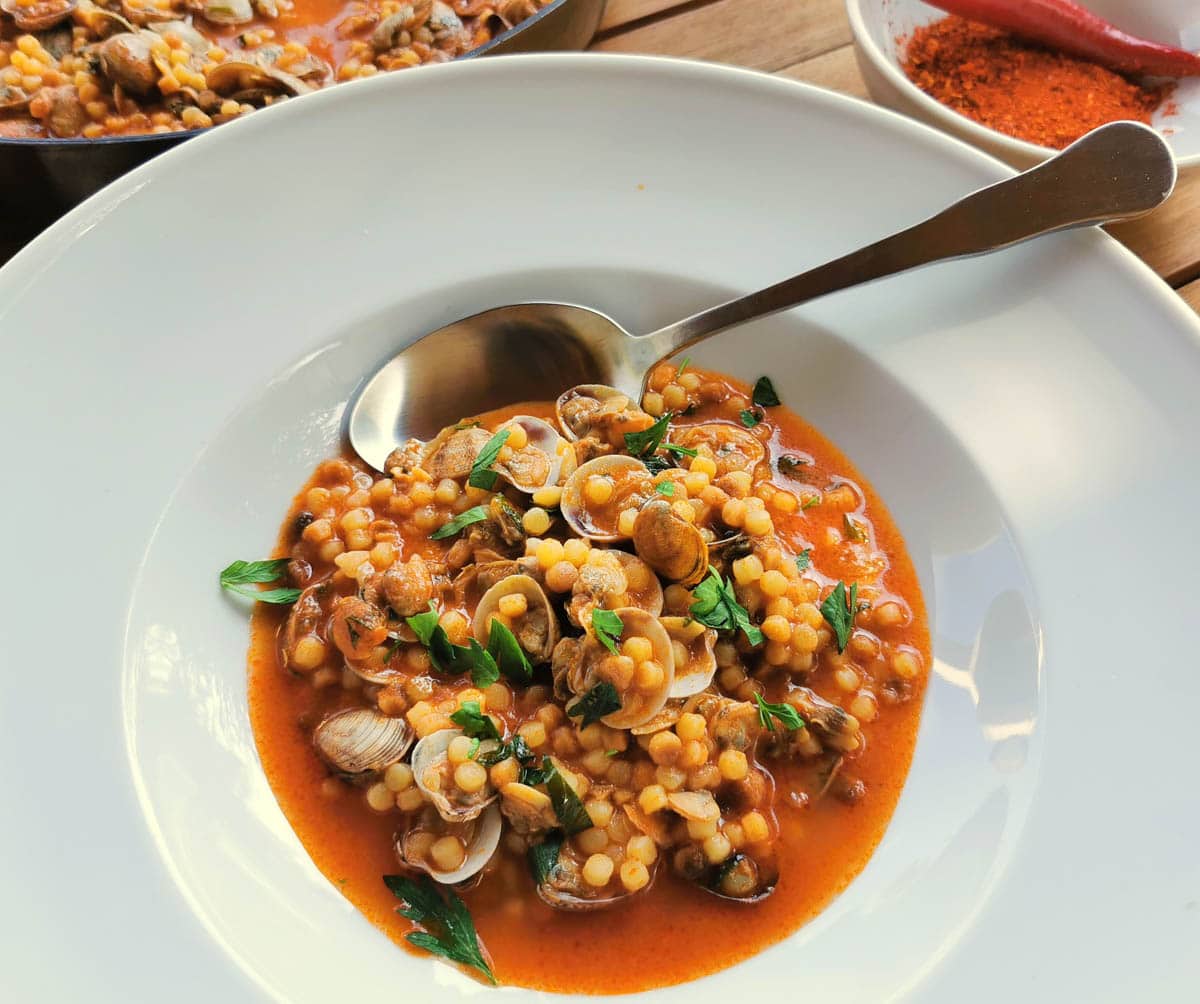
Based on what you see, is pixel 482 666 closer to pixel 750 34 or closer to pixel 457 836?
pixel 457 836

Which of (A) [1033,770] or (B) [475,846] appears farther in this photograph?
(B) [475,846]

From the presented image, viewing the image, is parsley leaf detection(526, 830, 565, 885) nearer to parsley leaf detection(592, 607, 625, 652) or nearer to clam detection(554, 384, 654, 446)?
parsley leaf detection(592, 607, 625, 652)

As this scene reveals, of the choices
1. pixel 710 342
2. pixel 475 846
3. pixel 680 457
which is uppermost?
pixel 710 342

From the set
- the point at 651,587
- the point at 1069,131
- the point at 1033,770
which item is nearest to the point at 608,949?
the point at 651,587

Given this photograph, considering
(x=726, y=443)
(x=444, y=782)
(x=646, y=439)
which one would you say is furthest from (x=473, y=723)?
(x=726, y=443)

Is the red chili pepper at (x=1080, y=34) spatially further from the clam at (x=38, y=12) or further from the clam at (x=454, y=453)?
the clam at (x=38, y=12)

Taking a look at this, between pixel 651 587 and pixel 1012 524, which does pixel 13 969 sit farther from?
pixel 1012 524
